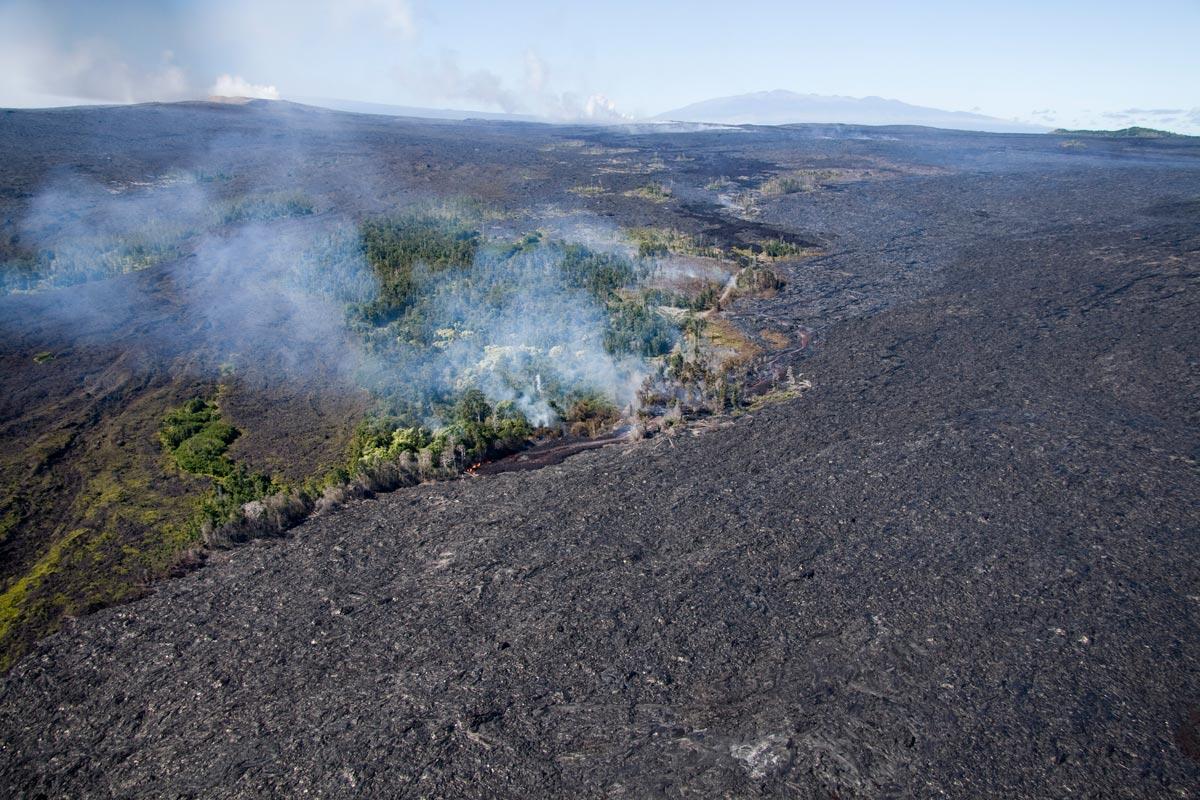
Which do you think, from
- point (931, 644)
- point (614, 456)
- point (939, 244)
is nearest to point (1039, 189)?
point (939, 244)

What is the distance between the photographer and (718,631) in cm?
702

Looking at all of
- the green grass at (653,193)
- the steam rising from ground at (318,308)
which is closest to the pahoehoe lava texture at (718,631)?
the steam rising from ground at (318,308)

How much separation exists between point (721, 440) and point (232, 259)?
17063mm

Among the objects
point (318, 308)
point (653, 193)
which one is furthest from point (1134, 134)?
point (318, 308)

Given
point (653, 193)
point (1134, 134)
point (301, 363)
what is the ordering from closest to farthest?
point (301, 363)
point (653, 193)
point (1134, 134)

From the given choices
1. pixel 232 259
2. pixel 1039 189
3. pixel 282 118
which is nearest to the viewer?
pixel 232 259

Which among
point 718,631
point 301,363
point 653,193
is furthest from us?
point 653,193

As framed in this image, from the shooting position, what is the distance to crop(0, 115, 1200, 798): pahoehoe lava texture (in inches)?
225

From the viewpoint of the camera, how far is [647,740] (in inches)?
232

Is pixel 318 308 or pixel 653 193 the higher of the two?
pixel 653 193

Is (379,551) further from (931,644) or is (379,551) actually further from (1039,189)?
(1039,189)

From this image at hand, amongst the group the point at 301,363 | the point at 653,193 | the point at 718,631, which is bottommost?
the point at 301,363

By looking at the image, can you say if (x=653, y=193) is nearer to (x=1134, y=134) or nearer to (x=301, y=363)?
(x=301, y=363)

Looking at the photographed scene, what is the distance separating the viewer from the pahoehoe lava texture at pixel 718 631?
5707 millimetres
